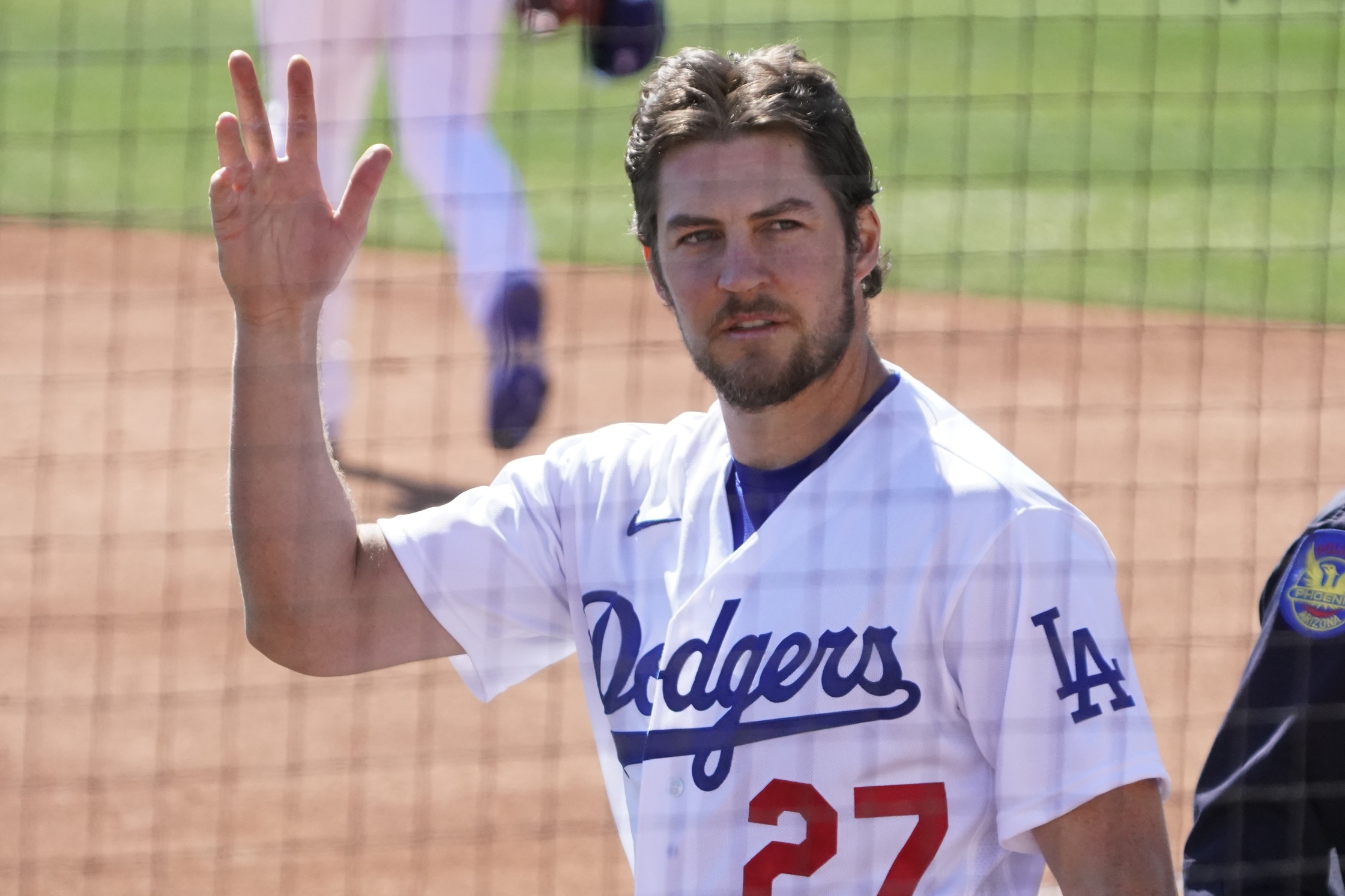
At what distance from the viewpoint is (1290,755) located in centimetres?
192

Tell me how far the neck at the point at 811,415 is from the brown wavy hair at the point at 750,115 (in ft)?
0.56

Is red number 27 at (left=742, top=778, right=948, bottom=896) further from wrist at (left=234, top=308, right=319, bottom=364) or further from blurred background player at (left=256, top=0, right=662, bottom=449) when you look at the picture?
blurred background player at (left=256, top=0, right=662, bottom=449)

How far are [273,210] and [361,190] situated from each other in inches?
4.7

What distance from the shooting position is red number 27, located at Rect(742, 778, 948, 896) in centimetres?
197

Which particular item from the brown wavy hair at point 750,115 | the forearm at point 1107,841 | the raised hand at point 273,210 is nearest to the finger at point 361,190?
the raised hand at point 273,210

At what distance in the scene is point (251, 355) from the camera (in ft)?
7.11

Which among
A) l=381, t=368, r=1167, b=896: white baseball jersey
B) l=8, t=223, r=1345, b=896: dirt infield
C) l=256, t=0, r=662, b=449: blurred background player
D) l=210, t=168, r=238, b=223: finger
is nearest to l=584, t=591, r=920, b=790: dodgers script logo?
l=381, t=368, r=1167, b=896: white baseball jersey

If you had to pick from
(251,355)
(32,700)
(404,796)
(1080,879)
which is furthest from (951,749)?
(32,700)

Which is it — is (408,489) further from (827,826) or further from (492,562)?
(827,826)

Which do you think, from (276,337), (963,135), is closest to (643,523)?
(276,337)

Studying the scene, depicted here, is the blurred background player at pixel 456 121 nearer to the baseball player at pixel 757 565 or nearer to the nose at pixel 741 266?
the baseball player at pixel 757 565

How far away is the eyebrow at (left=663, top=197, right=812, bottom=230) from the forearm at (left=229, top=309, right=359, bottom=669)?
50 cm

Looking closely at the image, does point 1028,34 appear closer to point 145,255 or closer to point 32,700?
point 145,255

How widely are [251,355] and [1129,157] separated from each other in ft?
31.5
